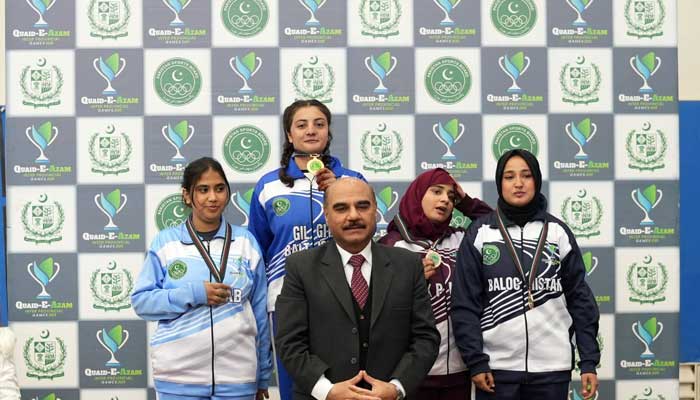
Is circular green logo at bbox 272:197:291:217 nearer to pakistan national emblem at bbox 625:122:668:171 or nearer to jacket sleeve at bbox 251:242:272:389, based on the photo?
jacket sleeve at bbox 251:242:272:389

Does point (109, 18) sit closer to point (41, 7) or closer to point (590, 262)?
point (41, 7)

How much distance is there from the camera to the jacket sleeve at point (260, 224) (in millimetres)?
3725

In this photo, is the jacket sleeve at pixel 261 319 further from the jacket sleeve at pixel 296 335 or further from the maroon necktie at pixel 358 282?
the maroon necktie at pixel 358 282

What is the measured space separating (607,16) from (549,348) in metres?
2.30

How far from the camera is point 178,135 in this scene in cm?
453

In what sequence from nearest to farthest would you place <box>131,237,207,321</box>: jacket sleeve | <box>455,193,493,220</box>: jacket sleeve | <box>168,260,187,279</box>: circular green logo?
<box>131,237,207,321</box>: jacket sleeve < <box>168,260,187,279</box>: circular green logo < <box>455,193,493,220</box>: jacket sleeve

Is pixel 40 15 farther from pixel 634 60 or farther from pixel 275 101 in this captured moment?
pixel 634 60

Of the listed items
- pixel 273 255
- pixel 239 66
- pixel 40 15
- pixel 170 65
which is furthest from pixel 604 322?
pixel 40 15

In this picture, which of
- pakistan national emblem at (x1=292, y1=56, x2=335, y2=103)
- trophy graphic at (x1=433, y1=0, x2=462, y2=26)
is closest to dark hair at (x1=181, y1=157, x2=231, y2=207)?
pakistan national emblem at (x1=292, y1=56, x2=335, y2=103)

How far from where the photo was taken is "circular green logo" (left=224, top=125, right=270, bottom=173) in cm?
454

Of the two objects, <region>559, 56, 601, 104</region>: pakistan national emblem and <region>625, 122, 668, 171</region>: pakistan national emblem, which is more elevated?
<region>559, 56, 601, 104</region>: pakistan national emblem

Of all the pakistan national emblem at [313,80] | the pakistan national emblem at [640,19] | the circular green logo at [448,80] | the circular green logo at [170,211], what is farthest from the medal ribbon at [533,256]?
the circular green logo at [170,211]

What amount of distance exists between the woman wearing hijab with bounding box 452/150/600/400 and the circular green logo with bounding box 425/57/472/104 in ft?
3.83

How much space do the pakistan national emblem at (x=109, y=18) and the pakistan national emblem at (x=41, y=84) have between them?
334 mm
